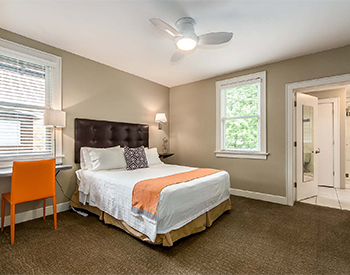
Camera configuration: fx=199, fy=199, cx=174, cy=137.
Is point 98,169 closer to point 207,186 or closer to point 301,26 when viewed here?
point 207,186

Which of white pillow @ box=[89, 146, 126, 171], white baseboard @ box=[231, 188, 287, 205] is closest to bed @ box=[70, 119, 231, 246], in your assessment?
white pillow @ box=[89, 146, 126, 171]

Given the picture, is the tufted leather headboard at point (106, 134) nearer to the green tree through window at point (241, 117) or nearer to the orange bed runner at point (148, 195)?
the orange bed runner at point (148, 195)

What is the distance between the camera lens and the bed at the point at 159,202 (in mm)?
2074

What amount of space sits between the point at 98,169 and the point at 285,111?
3.36 meters

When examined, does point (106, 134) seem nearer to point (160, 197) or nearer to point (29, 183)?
point (29, 183)

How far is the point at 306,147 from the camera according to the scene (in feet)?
13.2

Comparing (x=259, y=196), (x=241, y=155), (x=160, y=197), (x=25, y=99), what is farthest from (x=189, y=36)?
(x=259, y=196)

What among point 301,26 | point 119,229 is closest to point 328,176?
point 301,26

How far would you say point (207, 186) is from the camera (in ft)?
8.54

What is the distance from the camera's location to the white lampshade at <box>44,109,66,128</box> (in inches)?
110

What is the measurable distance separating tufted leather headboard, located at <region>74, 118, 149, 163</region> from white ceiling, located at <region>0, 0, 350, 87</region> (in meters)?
1.19

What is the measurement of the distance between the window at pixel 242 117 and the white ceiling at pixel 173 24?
0.53m

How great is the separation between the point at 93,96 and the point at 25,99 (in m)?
1.04

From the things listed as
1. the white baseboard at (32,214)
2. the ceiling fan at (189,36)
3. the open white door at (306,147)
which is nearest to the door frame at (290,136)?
the open white door at (306,147)
